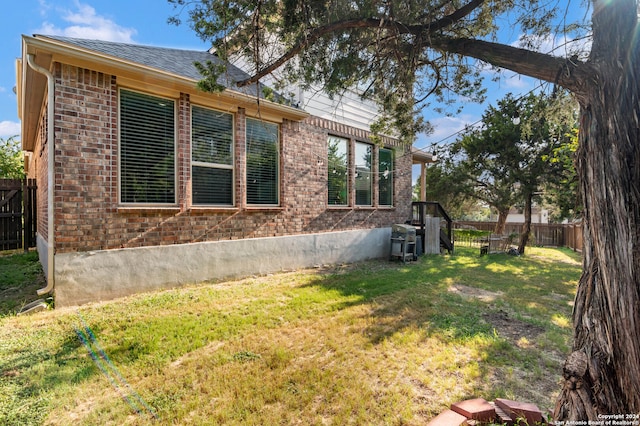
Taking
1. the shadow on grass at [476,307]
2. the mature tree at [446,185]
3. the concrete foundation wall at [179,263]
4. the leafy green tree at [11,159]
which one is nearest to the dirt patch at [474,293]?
the shadow on grass at [476,307]

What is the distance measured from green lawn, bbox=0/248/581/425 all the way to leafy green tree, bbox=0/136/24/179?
17.4 metres

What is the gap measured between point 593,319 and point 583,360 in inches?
10.8

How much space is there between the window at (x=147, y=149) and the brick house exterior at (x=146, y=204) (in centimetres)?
10

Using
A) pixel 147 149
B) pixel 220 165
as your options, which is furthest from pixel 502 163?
pixel 147 149

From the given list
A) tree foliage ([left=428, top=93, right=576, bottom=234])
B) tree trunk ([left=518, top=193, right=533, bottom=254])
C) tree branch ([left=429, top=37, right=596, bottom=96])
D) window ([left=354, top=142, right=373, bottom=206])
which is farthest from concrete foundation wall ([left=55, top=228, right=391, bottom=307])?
tree trunk ([left=518, top=193, right=533, bottom=254])

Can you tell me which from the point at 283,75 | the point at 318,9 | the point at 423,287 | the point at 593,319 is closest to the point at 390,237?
the point at 423,287

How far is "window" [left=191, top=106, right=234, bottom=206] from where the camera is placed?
6.24m

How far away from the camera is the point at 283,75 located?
5145 mm

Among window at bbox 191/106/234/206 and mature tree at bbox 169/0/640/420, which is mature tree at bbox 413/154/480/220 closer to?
window at bbox 191/106/234/206

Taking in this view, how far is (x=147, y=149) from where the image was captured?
555cm

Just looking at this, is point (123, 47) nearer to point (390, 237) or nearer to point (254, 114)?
point (254, 114)

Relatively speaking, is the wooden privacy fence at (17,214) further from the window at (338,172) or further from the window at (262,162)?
the window at (338,172)

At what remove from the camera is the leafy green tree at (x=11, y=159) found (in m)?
16.1

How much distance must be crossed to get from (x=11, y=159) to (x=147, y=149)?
59.6 feet
